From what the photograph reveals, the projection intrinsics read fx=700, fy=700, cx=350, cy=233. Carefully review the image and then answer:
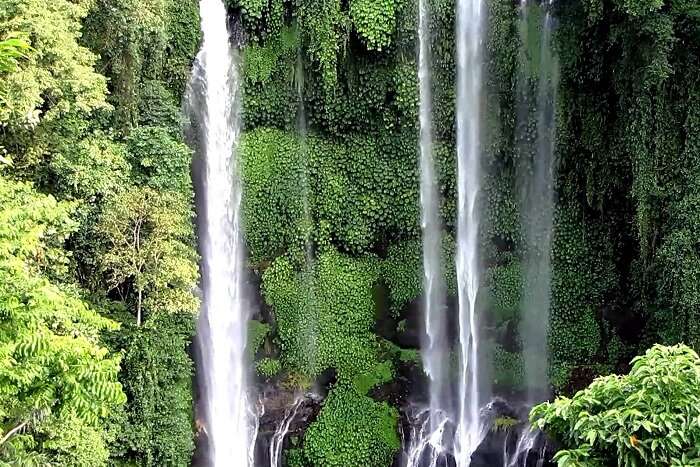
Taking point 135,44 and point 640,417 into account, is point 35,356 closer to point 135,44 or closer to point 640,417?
point 640,417

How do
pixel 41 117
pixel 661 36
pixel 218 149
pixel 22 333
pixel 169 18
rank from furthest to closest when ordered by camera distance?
pixel 218 149 < pixel 169 18 < pixel 661 36 < pixel 41 117 < pixel 22 333

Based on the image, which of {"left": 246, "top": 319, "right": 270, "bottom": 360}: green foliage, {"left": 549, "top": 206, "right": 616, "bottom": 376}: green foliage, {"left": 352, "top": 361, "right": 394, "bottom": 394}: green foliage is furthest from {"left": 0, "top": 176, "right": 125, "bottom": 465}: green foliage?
{"left": 549, "top": 206, "right": 616, "bottom": 376}: green foliage

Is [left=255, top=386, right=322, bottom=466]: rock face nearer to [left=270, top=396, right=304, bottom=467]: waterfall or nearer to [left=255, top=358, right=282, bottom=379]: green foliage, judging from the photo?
[left=270, top=396, right=304, bottom=467]: waterfall

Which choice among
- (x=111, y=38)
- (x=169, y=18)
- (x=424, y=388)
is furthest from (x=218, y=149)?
(x=424, y=388)

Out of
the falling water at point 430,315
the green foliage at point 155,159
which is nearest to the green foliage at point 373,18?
the falling water at point 430,315

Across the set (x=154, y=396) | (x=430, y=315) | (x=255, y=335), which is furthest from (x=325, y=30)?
(x=154, y=396)

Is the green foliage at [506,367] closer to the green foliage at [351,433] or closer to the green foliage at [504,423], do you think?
the green foliage at [504,423]

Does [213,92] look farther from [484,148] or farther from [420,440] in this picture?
[420,440]
